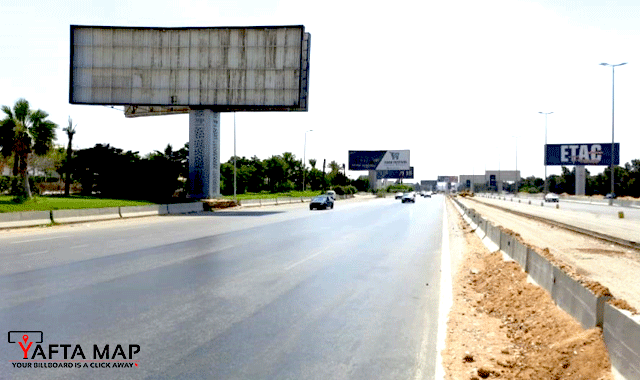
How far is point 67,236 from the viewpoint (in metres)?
19.5

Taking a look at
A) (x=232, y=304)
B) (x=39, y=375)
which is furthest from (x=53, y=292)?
(x=39, y=375)

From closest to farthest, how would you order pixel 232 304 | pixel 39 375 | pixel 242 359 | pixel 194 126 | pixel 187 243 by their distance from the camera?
pixel 39 375
pixel 242 359
pixel 232 304
pixel 187 243
pixel 194 126

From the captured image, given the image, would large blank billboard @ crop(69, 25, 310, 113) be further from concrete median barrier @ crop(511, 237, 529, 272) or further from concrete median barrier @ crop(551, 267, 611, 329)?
concrete median barrier @ crop(551, 267, 611, 329)

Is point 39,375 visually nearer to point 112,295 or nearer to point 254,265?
point 112,295

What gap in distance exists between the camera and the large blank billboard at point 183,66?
43.8 meters

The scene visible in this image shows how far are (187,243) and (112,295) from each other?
847 cm

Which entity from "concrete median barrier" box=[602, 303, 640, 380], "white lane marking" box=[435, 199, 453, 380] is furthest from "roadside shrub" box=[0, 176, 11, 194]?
"concrete median barrier" box=[602, 303, 640, 380]

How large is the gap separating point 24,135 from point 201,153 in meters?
15.3

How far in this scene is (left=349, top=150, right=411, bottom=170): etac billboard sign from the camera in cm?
10081

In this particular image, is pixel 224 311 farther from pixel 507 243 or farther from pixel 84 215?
pixel 84 215

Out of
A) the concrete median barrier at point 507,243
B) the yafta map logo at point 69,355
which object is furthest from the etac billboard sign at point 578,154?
the yafta map logo at point 69,355

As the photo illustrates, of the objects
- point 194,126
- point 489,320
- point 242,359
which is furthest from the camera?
point 194,126

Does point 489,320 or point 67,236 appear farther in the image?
point 67,236

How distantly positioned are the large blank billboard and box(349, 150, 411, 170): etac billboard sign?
2337 inches
